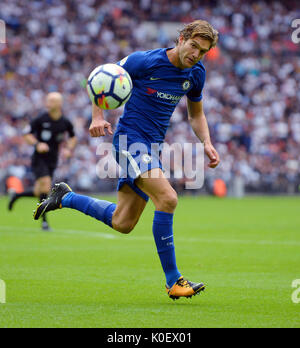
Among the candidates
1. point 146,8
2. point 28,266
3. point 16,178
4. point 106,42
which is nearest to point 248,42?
point 146,8

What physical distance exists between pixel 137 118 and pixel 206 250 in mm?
4162

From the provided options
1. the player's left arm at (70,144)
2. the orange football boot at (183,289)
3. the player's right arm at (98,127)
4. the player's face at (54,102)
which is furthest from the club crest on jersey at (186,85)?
the player's face at (54,102)

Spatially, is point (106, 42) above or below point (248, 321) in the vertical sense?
above

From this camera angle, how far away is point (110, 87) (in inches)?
243

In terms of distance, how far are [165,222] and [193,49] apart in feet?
5.06

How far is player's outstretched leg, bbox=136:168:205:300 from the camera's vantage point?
6.14m

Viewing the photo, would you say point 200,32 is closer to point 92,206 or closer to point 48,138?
point 92,206

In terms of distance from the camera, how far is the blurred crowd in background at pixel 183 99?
→ 87.2 ft

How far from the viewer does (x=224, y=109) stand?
103 ft

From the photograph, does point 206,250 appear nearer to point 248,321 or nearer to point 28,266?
point 28,266

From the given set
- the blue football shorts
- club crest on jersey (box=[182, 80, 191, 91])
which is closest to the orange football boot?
the blue football shorts

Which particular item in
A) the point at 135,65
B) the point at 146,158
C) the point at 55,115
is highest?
the point at 135,65

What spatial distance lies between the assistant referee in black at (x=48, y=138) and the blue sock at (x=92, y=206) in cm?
580

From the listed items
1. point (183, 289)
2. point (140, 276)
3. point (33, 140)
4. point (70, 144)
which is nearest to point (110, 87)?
point (183, 289)
